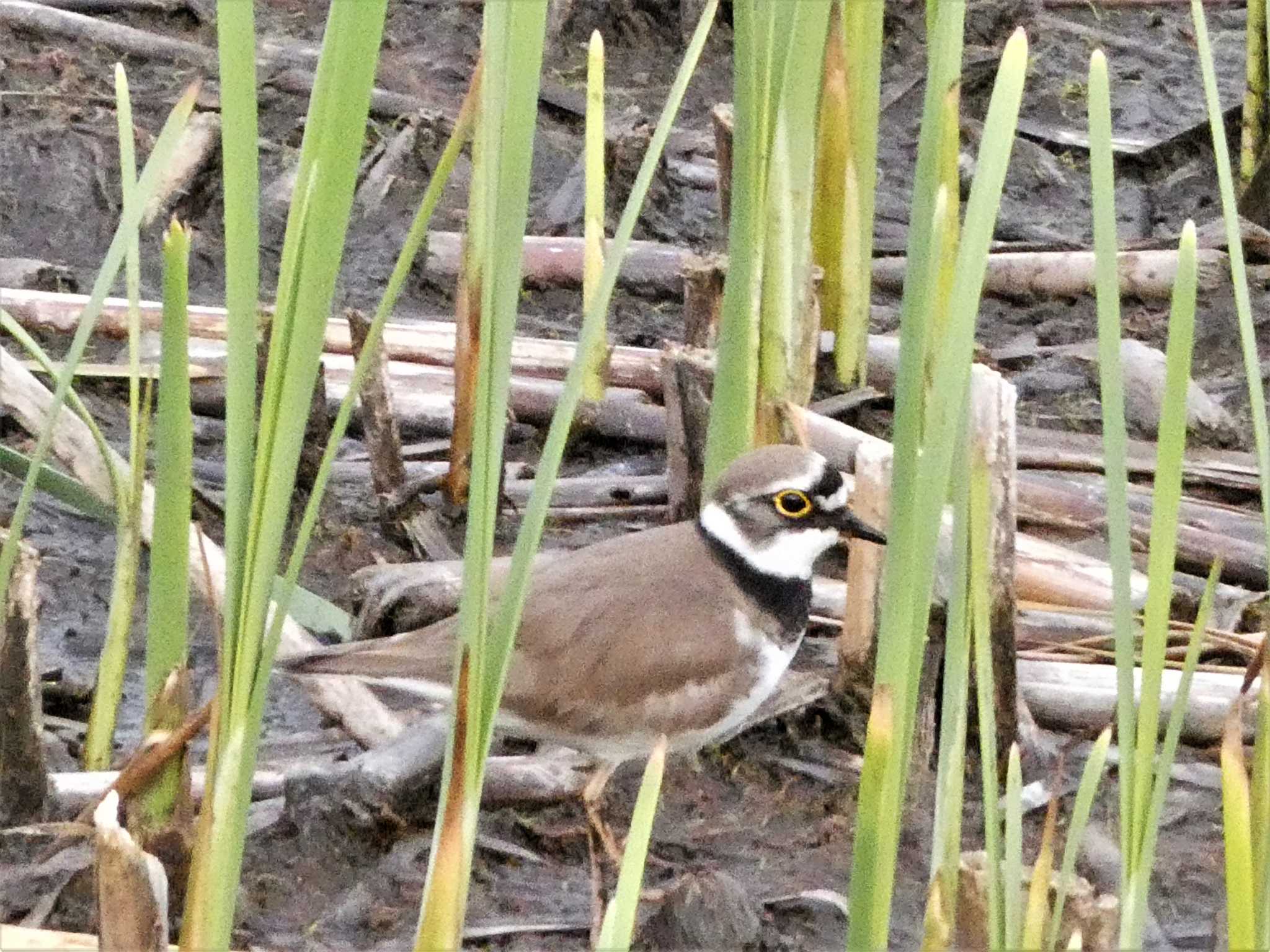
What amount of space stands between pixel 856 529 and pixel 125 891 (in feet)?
6.72

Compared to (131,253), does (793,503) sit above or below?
below

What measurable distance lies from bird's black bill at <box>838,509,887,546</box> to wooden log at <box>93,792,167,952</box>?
1.93 metres

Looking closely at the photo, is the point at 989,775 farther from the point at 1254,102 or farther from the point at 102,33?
the point at 102,33

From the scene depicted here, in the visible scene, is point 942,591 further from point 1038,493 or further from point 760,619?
point 1038,493

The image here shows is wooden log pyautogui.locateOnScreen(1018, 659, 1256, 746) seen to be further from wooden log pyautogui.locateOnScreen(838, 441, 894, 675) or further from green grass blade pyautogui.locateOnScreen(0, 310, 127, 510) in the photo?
green grass blade pyautogui.locateOnScreen(0, 310, 127, 510)

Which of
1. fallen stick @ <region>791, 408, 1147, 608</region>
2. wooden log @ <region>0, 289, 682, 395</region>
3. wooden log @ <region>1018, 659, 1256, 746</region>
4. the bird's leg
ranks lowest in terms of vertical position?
the bird's leg

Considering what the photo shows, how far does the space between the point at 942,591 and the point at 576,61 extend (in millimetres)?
4209

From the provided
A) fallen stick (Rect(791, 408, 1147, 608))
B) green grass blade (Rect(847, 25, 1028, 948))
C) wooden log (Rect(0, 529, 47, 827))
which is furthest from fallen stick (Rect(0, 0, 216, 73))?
green grass blade (Rect(847, 25, 1028, 948))

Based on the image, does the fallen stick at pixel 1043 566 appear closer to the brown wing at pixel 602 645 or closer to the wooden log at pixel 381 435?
the brown wing at pixel 602 645

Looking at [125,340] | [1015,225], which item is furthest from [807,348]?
[1015,225]

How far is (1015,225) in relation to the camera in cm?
728

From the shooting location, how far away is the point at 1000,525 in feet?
13.8

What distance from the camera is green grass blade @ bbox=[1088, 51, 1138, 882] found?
7.94 ft

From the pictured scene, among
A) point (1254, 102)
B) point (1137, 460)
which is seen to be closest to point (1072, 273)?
point (1254, 102)
